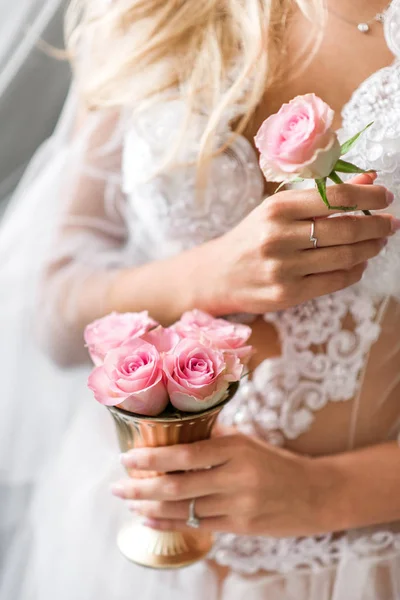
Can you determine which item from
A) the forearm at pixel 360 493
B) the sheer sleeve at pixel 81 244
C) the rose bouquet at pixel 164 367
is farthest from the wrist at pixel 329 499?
Answer: the sheer sleeve at pixel 81 244

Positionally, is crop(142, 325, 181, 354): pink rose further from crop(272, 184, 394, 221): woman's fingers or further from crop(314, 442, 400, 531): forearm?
crop(314, 442, 400, 531): forearm

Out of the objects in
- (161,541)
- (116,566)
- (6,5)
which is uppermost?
(6,5)

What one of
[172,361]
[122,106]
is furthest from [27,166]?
[172,361]

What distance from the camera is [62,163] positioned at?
1.03m

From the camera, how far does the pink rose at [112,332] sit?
0.69m

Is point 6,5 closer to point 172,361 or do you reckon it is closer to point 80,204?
point 80,204

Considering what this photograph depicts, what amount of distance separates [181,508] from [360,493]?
22cm

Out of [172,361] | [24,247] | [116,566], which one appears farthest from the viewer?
[24,247]

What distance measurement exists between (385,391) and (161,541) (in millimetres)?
324

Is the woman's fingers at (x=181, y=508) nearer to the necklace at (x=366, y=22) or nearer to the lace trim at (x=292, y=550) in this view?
the lace trim at (x=292, y=550)

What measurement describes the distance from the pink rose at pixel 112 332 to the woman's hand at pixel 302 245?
137 millimetres

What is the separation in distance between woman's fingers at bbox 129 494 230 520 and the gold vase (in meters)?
0.03

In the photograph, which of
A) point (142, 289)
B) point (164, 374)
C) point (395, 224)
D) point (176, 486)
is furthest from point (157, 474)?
point (395, 224)

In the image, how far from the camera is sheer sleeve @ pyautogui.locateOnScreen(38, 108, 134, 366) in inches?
38.6
